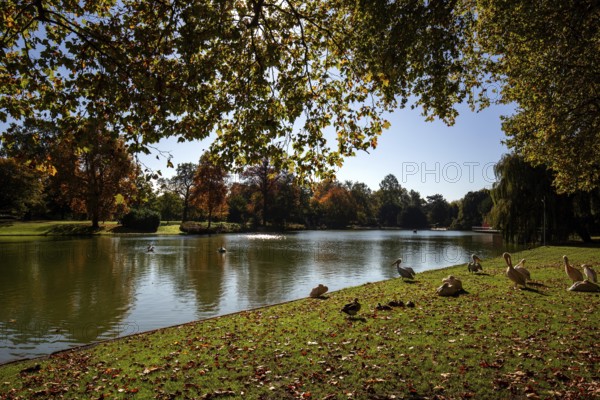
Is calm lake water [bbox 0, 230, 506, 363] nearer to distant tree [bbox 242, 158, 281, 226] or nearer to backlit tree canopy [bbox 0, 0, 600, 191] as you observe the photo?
backlit tree canopy [bbox 0, 0, 600, 191]

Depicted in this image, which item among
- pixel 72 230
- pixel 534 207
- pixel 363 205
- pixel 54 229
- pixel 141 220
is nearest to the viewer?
pixel 534 207

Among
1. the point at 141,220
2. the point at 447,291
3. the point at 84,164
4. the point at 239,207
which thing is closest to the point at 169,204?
the point at 239,207

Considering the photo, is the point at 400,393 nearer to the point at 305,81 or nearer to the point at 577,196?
the point at 305,81

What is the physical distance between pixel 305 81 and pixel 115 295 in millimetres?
10229

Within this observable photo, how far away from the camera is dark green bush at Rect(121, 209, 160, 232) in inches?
2012

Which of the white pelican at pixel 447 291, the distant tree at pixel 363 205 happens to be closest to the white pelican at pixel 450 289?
the white pelican at pixel 447 291

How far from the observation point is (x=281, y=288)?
15.6 meters

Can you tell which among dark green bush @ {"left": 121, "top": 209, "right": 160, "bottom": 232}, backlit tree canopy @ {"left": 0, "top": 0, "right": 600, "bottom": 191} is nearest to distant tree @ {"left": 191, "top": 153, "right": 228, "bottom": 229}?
dark green bush @ {"left": 121, "top": 209, "right": 160, "bottom": 232}

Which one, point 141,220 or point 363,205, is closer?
point 141,220

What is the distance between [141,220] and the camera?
169 ft

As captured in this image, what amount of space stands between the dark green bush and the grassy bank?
4543 centimetres

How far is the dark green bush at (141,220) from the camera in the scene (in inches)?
2012

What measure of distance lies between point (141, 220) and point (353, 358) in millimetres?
49962

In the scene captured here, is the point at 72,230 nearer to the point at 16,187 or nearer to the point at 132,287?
the point at 16,187
